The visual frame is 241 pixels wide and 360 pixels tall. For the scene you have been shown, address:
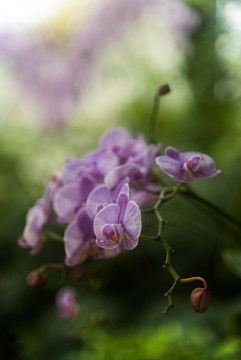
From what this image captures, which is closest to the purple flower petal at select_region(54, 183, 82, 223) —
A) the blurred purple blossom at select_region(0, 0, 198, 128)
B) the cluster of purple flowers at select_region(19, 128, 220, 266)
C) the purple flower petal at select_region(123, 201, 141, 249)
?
the cluster of purple flowers at select_region(19, 128, 220, 266)

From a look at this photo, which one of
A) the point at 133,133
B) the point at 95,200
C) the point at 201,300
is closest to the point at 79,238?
the point at 95,200

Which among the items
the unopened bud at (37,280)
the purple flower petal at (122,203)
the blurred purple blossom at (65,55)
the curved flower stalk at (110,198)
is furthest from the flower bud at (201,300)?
the blurred purple blossom at (65,55)

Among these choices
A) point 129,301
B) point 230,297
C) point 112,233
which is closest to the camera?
point 112,233

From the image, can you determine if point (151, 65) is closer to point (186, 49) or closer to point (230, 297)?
point (186, 49)

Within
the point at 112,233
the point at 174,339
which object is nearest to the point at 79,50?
the point at 174,339

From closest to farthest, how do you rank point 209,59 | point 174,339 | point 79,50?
1. point 174,339
2. point 209,59
3. point 79,50

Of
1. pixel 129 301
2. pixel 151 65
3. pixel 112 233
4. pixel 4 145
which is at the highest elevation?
pixel 112 233

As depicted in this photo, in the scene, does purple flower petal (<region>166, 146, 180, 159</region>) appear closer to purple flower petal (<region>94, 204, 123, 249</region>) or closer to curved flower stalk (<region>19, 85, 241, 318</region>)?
curved flower stalk (<region>19, 85, 241, 318</region>)

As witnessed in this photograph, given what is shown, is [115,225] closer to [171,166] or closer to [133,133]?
[171,166]
